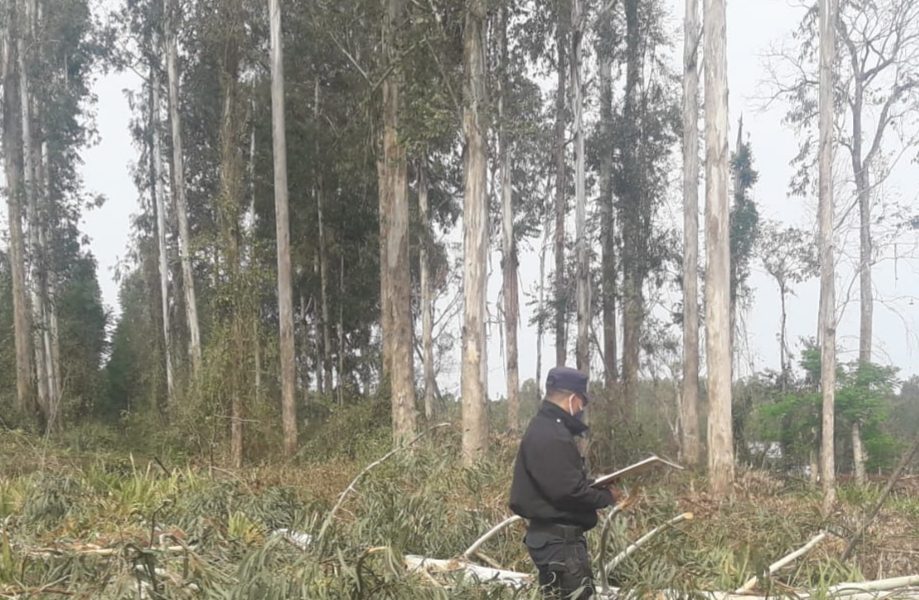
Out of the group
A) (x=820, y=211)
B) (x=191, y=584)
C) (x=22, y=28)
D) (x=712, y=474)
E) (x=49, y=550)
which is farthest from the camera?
(x=22, y=28)

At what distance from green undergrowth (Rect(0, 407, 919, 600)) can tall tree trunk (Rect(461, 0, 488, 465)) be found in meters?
1.60

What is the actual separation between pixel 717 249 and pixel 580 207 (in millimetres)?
7696

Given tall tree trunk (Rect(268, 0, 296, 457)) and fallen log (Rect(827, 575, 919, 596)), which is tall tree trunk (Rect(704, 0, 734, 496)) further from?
tall tree trunk (Rect(268, 0, 296, 457))

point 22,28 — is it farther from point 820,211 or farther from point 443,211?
point 820,211

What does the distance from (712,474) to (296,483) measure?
596 centimetres

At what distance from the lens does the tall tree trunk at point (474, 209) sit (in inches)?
467

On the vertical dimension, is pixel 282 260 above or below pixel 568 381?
above

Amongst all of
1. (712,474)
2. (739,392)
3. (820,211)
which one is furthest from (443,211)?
(712,474)

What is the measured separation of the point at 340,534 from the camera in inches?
214

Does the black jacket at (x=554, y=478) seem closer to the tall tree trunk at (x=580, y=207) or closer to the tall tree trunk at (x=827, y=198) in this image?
the tall tree trunk at (x=827, y=198)

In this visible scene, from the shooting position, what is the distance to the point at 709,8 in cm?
1151

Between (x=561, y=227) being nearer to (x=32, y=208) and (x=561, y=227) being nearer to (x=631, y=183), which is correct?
(x=631, y=183)

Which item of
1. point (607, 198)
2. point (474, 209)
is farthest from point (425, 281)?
point (474, 209)

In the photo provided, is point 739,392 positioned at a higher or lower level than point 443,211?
lower
